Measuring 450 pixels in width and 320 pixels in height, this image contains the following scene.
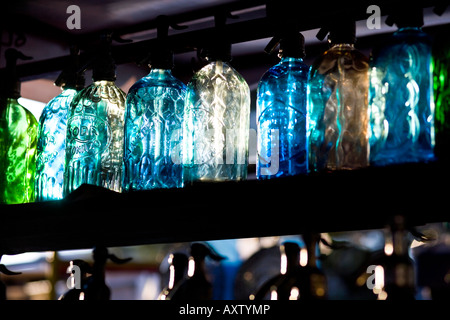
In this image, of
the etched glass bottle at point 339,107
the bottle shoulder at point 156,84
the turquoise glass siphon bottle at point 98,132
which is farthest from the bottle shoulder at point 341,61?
the turquoise glass siphon bottle at point 98,132

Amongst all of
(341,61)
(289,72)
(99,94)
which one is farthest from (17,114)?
(341,61)

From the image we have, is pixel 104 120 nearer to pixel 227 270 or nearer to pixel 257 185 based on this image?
pixel 257 185

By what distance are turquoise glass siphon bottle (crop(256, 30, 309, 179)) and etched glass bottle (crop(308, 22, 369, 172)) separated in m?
0.05

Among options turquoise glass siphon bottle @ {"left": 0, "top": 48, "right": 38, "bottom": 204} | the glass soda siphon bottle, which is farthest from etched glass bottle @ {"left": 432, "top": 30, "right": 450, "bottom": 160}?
turquoise glass siphon bottle @ {"left": 0, "top": 48, "right": 38, "bottom": 204}

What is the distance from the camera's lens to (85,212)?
108 centimetres

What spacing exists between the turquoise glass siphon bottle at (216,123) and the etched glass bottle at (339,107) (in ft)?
0.48

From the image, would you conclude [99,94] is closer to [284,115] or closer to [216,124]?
[216,124]

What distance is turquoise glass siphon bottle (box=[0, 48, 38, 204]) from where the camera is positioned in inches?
51.7

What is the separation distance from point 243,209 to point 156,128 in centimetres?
25

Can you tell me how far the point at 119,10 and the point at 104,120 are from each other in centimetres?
89

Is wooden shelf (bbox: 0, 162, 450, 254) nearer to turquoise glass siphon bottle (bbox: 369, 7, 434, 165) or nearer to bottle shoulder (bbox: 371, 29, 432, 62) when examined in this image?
turquoise glass siphon bottle (bbox: 369, 7, 434, 165)

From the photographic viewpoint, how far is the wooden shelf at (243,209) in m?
0.84
